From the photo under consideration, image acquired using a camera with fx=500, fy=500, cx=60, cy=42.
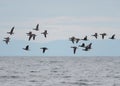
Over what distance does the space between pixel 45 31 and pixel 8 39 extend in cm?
232

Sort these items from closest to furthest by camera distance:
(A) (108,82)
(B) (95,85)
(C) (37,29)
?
(C) (37,29) → (B) (95,85) → (A) (108,82)

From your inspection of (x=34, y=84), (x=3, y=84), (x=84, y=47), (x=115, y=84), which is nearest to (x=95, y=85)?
(x=115, y=84)

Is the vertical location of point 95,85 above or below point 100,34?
below

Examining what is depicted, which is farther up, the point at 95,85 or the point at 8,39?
the point at 8,39

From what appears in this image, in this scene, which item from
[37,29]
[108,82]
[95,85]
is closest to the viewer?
[37,29]

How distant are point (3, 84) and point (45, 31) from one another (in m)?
27.5

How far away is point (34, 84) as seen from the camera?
185 feet

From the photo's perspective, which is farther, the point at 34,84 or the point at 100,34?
the point at 34,84

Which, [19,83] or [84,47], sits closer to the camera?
[84,47]

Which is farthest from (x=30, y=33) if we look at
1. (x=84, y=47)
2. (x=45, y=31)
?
(x=84, y=47)

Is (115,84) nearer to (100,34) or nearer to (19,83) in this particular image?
(19,83)

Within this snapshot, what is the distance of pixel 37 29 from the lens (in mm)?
28719

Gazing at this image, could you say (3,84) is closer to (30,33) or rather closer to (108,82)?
(108,82)

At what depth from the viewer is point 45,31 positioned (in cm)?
3011
